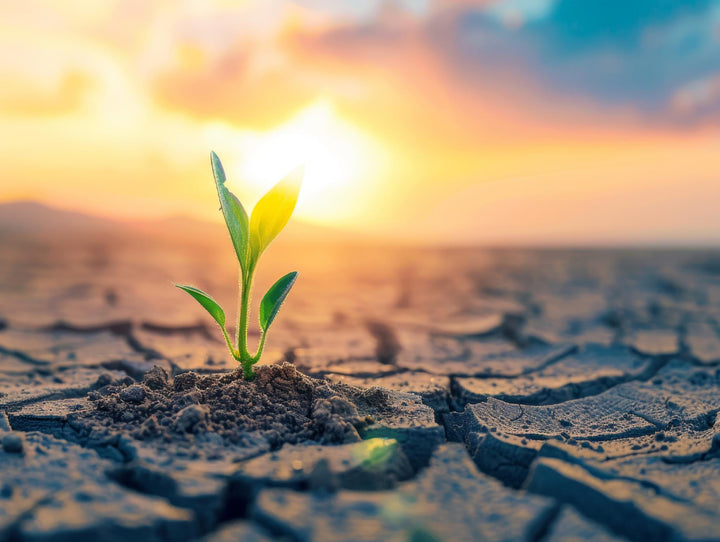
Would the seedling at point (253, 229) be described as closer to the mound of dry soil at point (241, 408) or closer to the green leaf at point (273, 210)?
the green leaf at point (273, 210)

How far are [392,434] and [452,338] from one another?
1.94 metres

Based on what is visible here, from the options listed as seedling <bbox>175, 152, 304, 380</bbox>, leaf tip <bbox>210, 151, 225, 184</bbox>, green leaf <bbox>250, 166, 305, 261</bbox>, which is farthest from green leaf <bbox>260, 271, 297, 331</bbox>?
leaf tip <bbox>210, 151, 225, 184</bbox>

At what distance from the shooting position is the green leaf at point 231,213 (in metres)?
1.52

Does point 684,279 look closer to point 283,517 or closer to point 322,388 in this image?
point 322,388

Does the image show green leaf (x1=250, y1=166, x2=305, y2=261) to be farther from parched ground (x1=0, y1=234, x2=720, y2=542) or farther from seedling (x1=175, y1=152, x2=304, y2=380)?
parched ground (x1=0, y1=234, x2=720, y2=542)

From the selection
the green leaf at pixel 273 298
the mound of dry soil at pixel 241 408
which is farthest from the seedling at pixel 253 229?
the mound of dry soil at pixel 241 408

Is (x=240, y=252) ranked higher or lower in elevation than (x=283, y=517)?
higher

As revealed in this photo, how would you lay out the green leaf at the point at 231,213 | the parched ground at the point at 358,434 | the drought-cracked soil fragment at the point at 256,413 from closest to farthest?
the parched ground at the point at 358,434 < the drought-cracked soil fragment at the point at 256,413 < the green leaf at the point at 231,213

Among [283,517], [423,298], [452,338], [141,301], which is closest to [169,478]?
[283,517]

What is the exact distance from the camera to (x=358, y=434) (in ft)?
4.46

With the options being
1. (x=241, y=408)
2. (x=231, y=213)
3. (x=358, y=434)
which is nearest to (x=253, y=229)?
(x=231, y=213)

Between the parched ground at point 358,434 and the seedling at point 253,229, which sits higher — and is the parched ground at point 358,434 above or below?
below

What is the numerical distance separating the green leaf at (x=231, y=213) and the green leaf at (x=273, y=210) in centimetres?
3

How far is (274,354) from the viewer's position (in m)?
2.64
